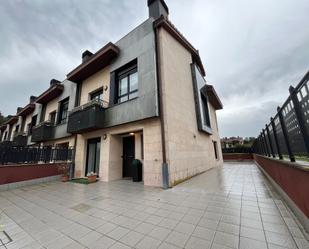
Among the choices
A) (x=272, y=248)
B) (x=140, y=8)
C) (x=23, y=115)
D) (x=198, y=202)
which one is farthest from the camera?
Result: (x=23, y=115)

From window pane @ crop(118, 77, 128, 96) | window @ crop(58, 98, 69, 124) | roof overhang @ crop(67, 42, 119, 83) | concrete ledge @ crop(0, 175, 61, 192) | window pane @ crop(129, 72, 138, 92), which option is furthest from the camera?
window @ crop(58, 98, 69, 124)

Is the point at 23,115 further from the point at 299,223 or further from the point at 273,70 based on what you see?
the point at 273,70

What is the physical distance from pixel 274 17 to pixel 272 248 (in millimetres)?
8787

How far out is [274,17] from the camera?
20.2 feet

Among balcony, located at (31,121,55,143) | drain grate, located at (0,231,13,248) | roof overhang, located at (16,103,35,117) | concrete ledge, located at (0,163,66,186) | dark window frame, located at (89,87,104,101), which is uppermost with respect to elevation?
roof overhang, located at (16,103,35,117)

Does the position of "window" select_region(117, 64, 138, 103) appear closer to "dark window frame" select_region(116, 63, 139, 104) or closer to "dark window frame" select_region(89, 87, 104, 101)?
"dark window frame" select_region(116, 63, 139, 104)

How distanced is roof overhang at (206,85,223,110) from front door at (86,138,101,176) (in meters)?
10.2

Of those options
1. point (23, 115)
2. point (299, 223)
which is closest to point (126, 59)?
point (299, 223)

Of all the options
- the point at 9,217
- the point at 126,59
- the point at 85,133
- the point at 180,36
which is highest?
the point at 180,36

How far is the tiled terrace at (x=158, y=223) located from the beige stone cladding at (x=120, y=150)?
176cm

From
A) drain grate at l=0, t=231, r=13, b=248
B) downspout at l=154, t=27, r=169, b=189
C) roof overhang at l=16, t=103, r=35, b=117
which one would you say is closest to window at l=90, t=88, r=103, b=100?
downspout at l=154, t=27, r=169, b=189

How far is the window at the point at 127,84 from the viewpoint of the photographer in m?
7.17

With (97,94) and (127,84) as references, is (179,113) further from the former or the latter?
(97,94)

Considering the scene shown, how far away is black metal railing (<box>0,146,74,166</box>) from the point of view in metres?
6.76
